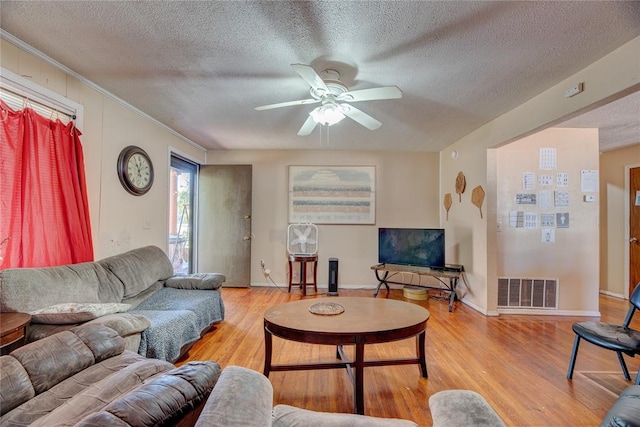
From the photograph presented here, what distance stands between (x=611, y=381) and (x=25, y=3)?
4.52 metres

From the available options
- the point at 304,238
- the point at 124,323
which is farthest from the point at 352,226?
the point at 124,323

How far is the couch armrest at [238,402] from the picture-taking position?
723 millimetres

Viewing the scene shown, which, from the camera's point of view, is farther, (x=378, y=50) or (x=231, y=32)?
(x=378, y=50)

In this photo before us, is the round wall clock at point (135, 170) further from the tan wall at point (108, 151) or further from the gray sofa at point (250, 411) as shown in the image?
the gray sofa at point (250, 411)

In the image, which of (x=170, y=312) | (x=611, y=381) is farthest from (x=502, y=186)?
(x=170, y=312)

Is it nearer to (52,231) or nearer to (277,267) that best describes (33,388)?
(52,231)

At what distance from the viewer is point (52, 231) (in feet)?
6.84

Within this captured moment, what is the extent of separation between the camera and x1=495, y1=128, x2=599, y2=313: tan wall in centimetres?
348

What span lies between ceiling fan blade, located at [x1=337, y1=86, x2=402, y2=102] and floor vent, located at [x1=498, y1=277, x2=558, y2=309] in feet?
9.65

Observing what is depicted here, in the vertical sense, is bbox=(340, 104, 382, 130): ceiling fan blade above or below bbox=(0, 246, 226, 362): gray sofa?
above

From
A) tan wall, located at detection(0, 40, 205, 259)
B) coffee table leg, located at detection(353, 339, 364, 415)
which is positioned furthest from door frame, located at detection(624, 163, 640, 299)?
tan wall, located at detection(0, 40, 205, 259)

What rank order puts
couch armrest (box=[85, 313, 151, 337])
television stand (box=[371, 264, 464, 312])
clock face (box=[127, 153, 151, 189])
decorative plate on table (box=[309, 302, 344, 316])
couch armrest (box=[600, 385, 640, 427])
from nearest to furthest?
couch armrest (box=[600, 385, 640, 427])
couch armrest (box=[85, 313, 151, 337])
decorative plate on table (box=[309, 302, 344, 316])
clock face (box=[127, 153, 151, 189])
television stand (box=[371, 264, 464, 312])

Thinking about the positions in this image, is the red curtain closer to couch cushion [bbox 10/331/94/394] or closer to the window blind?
the window blind

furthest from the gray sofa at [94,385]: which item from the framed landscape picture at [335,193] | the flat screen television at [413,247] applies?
the framed landscape picture at [335,193]
